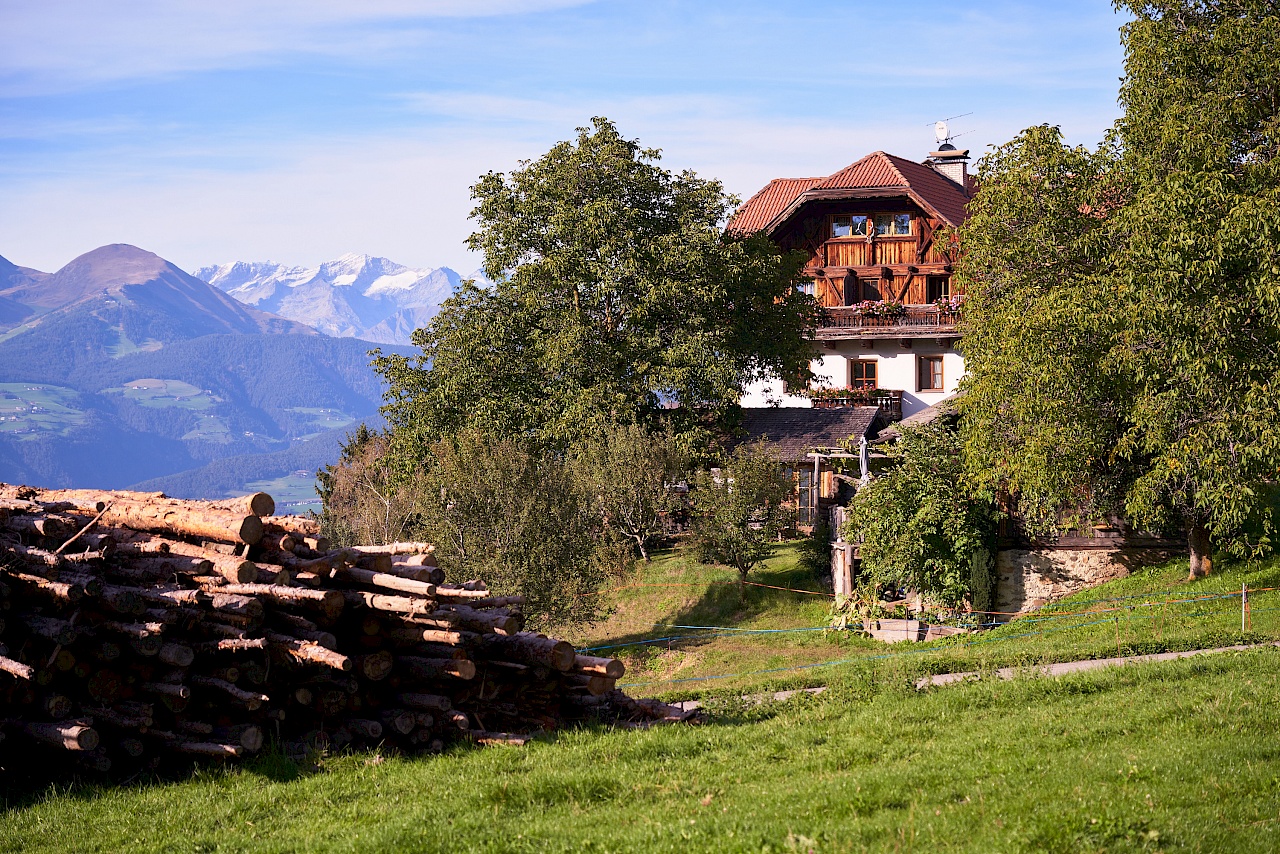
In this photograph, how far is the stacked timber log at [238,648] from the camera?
12.5m

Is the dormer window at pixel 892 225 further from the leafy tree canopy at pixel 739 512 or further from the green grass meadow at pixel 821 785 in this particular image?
the green grass meadow at pixel 821 785

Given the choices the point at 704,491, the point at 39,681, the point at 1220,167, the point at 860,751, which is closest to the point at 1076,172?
the point at 1220,167

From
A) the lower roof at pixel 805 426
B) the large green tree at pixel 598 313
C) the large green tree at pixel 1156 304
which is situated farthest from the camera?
the lower roof at pixel 805 426

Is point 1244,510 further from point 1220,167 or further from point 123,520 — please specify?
point 123,520

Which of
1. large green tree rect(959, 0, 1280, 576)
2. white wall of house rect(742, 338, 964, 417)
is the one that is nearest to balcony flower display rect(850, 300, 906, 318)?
white wall of house rect(742, 338, 964, 417)

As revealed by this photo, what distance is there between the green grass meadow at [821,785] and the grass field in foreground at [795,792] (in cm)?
3

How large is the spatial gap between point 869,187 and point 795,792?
4771 cm

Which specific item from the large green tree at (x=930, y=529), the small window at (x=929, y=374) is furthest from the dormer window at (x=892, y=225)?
the large green tree at (x=930, y=529)

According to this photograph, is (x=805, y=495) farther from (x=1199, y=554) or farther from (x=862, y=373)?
(x=1199, y=554)

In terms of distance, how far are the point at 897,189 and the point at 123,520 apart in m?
45.9

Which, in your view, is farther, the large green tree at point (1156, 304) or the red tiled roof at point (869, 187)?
the red tiled roof at point (869, 187)

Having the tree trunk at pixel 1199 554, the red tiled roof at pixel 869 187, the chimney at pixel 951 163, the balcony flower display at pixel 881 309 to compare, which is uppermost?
the chimney at pixel 951 163

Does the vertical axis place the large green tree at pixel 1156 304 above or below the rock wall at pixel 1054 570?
above

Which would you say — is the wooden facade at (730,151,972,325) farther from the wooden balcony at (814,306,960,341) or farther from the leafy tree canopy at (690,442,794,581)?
the leafy tree canopy at (690,442,794,581)
